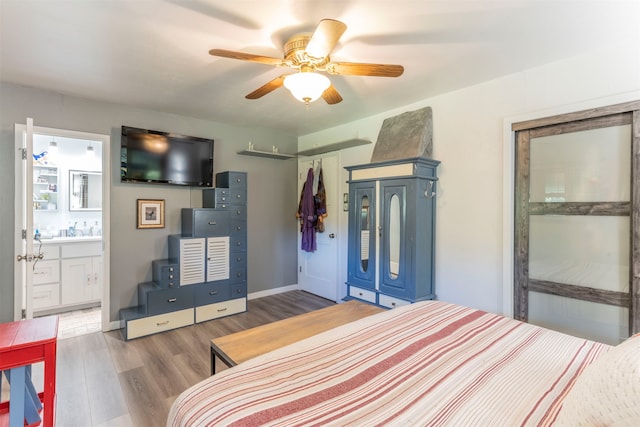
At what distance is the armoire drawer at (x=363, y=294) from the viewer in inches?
120

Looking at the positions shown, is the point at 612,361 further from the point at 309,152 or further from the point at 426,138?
the point at 309,152

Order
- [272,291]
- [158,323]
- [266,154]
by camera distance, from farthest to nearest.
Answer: [272,291]
[266,154]
[158,323]

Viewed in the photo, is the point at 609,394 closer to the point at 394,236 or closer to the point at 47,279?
the point at 394,236

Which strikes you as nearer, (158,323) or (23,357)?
(23,357)

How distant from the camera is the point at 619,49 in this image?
6.71 ft

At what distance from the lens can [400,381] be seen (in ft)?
3.64

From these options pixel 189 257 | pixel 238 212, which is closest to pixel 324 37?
pixel 238 212

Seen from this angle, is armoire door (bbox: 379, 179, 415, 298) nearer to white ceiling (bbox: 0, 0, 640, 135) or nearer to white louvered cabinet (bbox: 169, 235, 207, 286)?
white ceiling (bbox: 0, 0, 640, 135)

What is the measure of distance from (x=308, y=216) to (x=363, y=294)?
5.02ft

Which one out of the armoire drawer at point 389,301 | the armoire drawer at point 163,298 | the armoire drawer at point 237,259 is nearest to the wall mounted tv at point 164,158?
the armoire drawer at point 237,259

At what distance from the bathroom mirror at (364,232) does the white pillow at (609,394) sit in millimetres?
2292

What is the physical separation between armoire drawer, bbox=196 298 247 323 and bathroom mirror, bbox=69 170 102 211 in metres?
2.48

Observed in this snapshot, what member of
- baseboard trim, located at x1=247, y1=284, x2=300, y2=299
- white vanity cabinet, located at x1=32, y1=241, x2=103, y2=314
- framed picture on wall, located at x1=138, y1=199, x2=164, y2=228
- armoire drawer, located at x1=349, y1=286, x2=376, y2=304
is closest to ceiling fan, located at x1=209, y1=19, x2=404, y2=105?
armoire drawer, located at x1=349, y1=286, x2=376, y2=304

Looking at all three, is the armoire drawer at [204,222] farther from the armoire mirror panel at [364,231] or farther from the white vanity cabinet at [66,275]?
the armoire mirror panel at [364,231]
